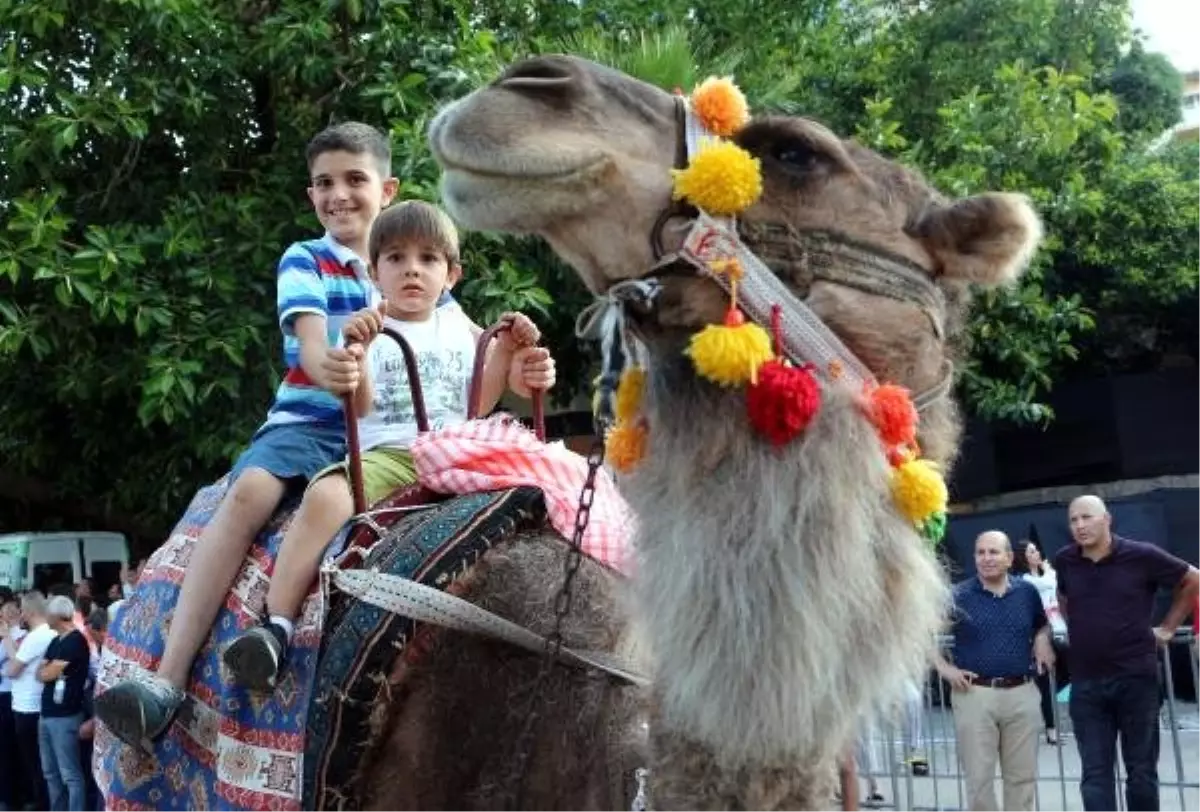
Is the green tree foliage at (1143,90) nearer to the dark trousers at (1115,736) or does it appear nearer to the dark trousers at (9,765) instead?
the dark trousers at (1115,736)

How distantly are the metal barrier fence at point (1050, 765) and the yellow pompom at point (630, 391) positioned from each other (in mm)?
5685

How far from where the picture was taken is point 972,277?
2.63 m

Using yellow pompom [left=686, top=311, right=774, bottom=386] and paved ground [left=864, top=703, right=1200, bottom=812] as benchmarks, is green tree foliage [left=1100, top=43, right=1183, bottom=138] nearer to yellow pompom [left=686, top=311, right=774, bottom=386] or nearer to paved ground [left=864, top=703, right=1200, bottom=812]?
paved ground [left=864, top=703, right=1200, bottom=812]

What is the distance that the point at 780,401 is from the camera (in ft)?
7.73

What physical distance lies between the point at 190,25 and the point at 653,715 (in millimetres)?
7479

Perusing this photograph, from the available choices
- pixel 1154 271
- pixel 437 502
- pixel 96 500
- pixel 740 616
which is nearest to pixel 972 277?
pixel 740 616

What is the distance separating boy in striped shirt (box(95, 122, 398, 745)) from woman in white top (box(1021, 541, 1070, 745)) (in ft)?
21.4

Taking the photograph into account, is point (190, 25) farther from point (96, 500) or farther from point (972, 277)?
point (972, 277)

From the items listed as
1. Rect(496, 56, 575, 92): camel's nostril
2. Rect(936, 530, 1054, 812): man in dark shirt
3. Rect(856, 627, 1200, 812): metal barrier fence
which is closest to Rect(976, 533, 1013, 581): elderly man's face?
Rect(936, 530, 1054, 812): man in dark shirt

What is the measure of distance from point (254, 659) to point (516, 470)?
Result: 73cm

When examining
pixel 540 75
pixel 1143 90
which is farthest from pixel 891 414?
pixel 1143 90

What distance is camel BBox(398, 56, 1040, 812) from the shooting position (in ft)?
7.79

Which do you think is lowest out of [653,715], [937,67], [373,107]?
[653,715]

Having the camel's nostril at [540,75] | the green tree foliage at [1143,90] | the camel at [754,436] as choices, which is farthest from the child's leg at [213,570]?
the green tree foliage at [1143,90]
